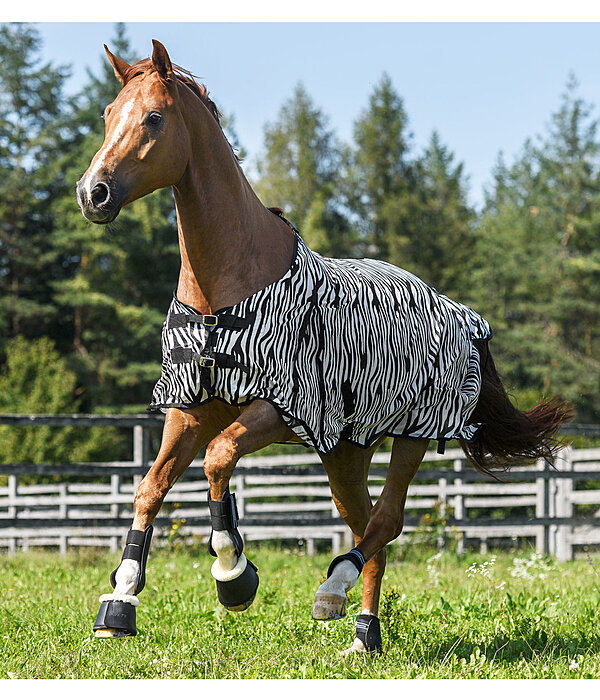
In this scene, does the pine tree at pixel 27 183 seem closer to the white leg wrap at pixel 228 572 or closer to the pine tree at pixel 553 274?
Answer: the pine tree at pixel 553 274

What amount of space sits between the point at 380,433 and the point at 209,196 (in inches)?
62.1

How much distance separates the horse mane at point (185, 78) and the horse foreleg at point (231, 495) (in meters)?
1.21

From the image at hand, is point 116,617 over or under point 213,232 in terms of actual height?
under

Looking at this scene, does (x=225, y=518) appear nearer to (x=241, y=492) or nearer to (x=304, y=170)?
(x=241, y=492)

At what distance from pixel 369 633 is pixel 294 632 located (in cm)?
57

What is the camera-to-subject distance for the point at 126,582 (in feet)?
10.8

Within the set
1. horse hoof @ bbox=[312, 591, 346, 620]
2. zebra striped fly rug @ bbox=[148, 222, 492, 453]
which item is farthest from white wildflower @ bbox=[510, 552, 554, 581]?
horse hoof @ bbox=[312, 591, 346, 620]

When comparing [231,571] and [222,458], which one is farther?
[231,571]

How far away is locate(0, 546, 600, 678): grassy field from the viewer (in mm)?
3898

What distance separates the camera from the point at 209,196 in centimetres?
350

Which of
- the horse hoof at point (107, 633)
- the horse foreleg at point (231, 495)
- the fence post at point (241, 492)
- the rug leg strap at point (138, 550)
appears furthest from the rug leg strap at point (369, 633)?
the fence post at point (241, 492)

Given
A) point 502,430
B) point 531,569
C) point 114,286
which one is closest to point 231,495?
point 502,430

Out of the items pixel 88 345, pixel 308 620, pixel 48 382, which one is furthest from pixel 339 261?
pixel 88 345

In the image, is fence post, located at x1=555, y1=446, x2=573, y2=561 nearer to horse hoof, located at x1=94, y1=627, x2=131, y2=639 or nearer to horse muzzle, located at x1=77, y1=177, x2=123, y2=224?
horse hoof, located at x1=94, y1=627, x2=131, y2=639
